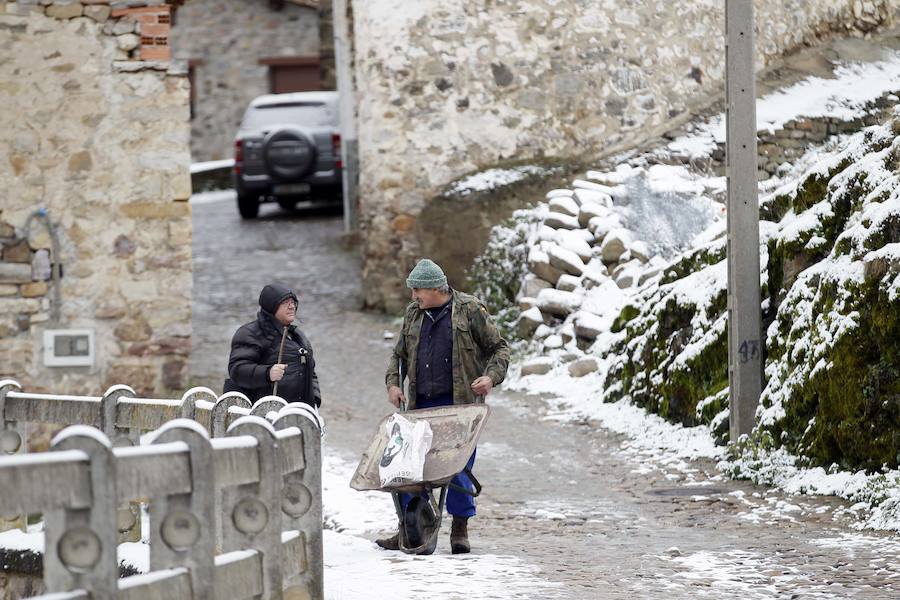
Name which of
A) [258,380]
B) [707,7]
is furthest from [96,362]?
[707,7]

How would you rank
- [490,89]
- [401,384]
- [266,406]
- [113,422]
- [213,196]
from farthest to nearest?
[213,196], [490,89], [401,384], [113,422], [266,406]

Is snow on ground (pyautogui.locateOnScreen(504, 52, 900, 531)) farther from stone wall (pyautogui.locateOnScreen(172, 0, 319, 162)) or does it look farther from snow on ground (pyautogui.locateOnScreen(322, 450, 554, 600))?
stone wall (pyautogui.locateOnScreen(172, 0, 319, 162))

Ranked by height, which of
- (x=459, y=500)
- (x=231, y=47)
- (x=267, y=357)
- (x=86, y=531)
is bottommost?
(x=459, y=500)

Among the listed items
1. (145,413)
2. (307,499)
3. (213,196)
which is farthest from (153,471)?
(213,196)

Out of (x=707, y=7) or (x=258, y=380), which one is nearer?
(x=258, y=380)

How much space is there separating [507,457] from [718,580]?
3556 mm

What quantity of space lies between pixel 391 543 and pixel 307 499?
5.82 feet

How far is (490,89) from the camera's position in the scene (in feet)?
48.0

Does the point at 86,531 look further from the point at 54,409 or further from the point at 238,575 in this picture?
the point at 54,409

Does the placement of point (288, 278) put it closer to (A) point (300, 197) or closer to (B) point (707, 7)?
(A) point (300, 197)

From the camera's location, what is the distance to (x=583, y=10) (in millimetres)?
14734

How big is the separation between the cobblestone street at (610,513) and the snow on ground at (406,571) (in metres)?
0.13

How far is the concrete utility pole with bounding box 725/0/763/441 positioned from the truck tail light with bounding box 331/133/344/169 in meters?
11.9

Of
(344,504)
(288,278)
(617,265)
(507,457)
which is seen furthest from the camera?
(288,278)
